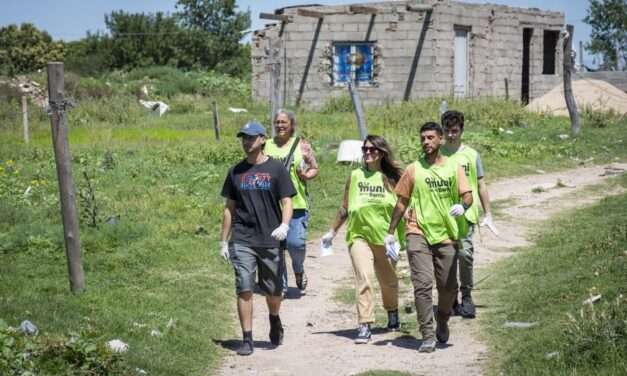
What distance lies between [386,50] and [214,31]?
3359 cm

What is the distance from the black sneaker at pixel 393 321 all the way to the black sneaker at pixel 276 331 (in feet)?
3.25

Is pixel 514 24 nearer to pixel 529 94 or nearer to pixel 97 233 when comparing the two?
pixel 529 94

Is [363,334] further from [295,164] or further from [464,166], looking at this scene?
[295,164]

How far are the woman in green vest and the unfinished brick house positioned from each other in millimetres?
22622

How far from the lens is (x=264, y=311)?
32.3ft

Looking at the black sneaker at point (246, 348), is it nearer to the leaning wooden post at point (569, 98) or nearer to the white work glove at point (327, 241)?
the white work glove at point (327, 241)

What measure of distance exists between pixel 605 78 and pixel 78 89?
19551 mm

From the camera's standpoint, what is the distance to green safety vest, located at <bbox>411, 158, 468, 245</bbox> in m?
7.74

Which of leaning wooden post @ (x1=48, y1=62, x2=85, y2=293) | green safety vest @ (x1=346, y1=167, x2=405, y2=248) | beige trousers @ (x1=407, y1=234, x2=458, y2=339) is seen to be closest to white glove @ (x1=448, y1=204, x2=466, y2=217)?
beige trousers @ (x1=407, y1=234, x2=458, y2=339)

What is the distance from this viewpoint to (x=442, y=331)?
8078mm

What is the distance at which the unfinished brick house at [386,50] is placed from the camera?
31.2 m

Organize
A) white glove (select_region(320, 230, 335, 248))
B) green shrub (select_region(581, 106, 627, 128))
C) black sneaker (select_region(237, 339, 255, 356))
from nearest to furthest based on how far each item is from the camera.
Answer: black sneaker (select_region(237, 339, 255, 356)), white glove (select_region(320, 230, 335, 248)), green shrub (select_region(581, 106, 627, 128))

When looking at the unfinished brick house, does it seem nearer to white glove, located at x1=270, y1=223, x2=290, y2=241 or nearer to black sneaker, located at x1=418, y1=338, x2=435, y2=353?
white glove, located at x1=270, y1=223, x2=290, y2=241

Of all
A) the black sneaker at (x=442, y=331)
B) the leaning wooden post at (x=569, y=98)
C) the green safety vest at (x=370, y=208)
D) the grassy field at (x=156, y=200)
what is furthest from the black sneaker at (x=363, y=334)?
the leaning wooden post at (x=569, y=98)
